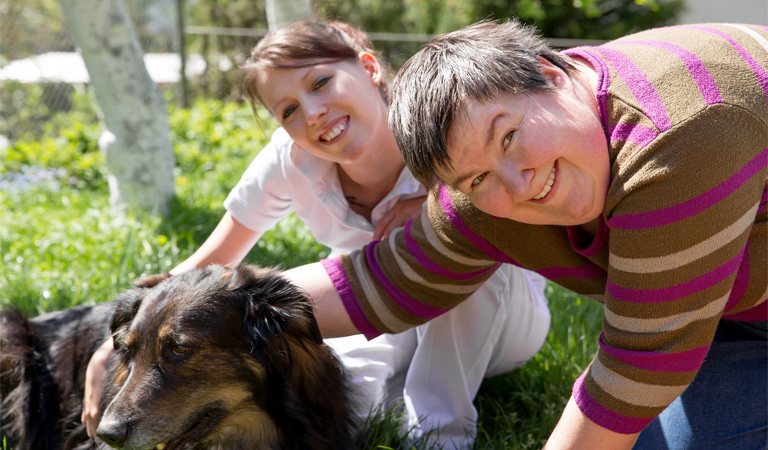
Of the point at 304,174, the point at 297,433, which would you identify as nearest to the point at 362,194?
the point at 304,174

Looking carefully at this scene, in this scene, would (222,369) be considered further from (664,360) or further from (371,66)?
(371,66)

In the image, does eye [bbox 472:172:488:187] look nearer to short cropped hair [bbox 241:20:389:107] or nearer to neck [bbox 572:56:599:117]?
neck [bbox 572:56:599:117]

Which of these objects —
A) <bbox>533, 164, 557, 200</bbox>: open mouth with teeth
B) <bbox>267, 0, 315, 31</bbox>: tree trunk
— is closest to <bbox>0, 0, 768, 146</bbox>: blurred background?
<bbox>267, 0, 315, 31</bbox>: tree trunk

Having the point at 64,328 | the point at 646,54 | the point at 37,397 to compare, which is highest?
the point at 646,54

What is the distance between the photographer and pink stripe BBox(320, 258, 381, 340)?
2342mm

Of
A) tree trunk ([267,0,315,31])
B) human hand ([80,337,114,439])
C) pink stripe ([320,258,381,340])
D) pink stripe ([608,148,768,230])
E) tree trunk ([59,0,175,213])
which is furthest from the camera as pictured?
tree trunk ([267,0,315,31])

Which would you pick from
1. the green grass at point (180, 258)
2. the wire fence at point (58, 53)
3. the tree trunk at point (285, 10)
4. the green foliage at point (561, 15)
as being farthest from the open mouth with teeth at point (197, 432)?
the green foliage at point (561, 15)

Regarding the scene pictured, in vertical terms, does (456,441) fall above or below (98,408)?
below

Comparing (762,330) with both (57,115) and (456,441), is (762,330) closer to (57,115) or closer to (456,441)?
(456,441)

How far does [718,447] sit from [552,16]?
8.20 m

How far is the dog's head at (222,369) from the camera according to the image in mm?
2125

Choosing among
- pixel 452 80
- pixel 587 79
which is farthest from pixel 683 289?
pixel 452 80

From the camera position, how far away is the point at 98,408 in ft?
8.34

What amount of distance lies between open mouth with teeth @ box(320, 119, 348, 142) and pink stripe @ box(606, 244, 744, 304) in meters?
1.39
